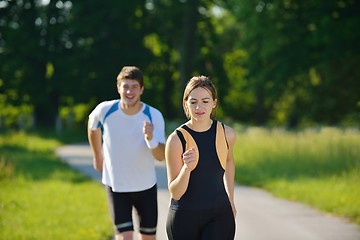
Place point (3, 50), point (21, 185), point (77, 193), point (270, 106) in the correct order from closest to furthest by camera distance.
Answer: point (77, 193) < point (21, 185) < point (3, 50) < point (270, 106)

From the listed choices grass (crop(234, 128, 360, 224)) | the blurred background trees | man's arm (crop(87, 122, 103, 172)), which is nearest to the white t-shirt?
man's arm (crop(87, 122, 103, 172))

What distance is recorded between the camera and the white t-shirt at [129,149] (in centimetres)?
627

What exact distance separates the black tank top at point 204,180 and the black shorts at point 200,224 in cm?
4

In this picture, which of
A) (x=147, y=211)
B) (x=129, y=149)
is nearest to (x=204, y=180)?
(x=129, y=149)

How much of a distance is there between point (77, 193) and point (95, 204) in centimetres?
155

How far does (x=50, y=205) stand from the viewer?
38.8ft

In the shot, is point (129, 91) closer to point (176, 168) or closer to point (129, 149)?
point (129, 149)

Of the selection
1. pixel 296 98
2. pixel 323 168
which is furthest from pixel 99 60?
pixel 323 168

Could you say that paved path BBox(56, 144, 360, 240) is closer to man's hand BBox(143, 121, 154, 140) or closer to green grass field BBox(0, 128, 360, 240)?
green grass field BBox(0, 128, 360, 240)

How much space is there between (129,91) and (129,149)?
0.54m

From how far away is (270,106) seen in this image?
61812mm

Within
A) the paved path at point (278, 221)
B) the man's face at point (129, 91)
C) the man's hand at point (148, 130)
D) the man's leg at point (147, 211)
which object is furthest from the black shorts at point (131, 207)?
the paved path at point (278, 221)

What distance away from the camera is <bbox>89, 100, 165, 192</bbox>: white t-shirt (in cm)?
627

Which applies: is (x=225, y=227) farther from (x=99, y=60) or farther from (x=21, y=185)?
(x=99, y=60)
